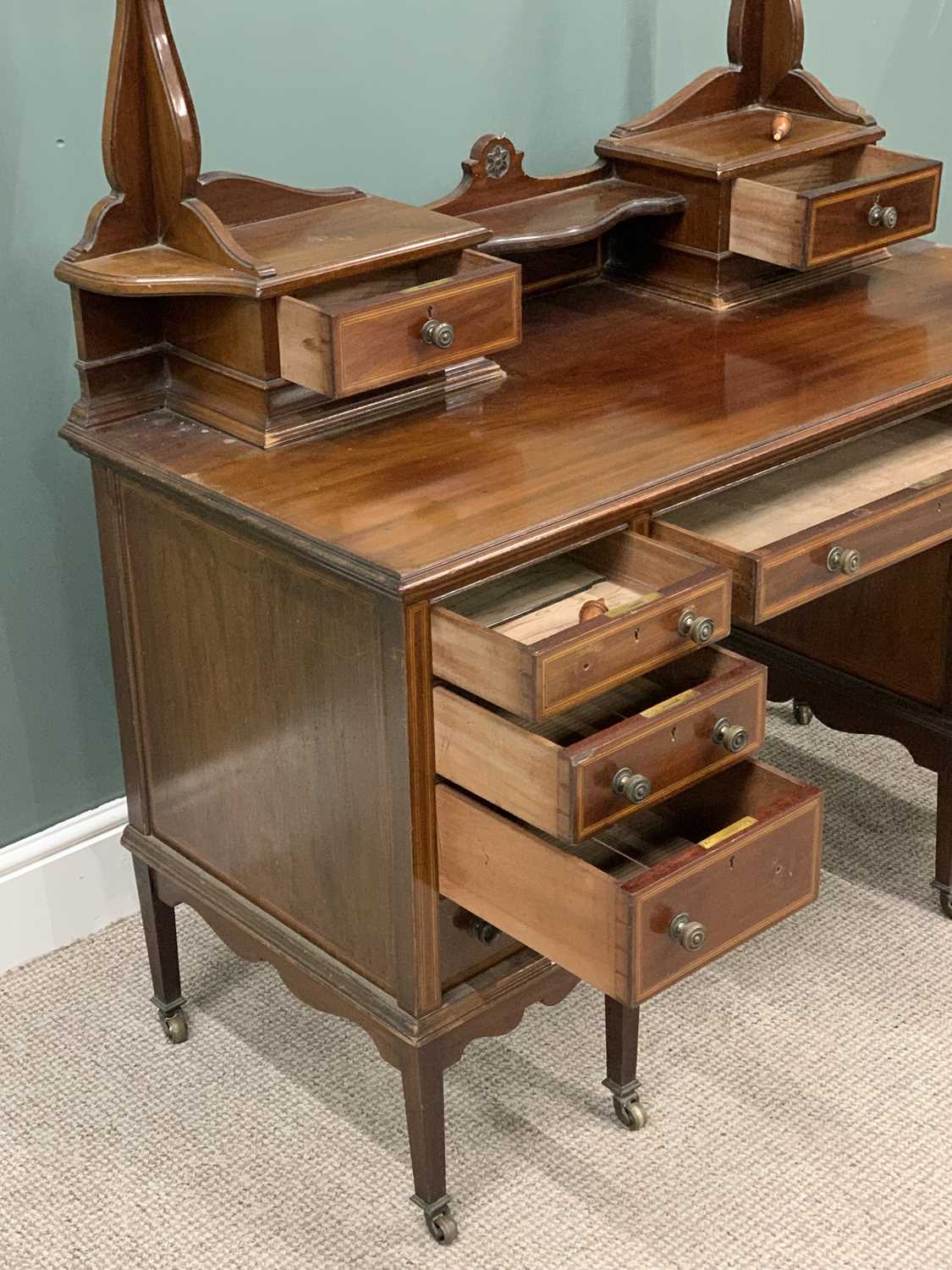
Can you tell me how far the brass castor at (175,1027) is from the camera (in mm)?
2166

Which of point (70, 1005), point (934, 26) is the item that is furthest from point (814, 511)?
point (934, 26)

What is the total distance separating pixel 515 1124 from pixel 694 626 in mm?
710

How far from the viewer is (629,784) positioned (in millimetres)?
1569

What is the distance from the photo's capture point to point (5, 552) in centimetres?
213

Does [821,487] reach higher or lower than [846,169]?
lower

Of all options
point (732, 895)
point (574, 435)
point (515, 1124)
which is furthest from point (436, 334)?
point (515, 1124)

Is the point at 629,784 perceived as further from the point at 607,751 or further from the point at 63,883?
the point at 63,883

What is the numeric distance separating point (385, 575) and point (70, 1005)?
0.98 metres

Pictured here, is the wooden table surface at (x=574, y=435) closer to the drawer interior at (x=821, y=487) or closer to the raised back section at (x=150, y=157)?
the drawer interior at (x=821, y=487)

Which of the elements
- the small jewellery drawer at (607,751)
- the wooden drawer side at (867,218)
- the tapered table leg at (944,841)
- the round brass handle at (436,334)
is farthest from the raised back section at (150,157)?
the tapered table leg at (944,841)

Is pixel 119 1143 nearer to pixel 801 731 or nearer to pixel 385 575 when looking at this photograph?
pixel 385 575

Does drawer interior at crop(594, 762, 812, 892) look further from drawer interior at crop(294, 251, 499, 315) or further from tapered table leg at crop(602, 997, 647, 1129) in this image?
drawer interior at crop(294, 251, 499, 315)

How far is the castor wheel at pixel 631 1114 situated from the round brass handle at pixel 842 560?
0.67 m

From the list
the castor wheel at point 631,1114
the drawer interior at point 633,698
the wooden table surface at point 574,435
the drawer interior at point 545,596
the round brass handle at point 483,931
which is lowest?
the castor wheel at point 631,1114
